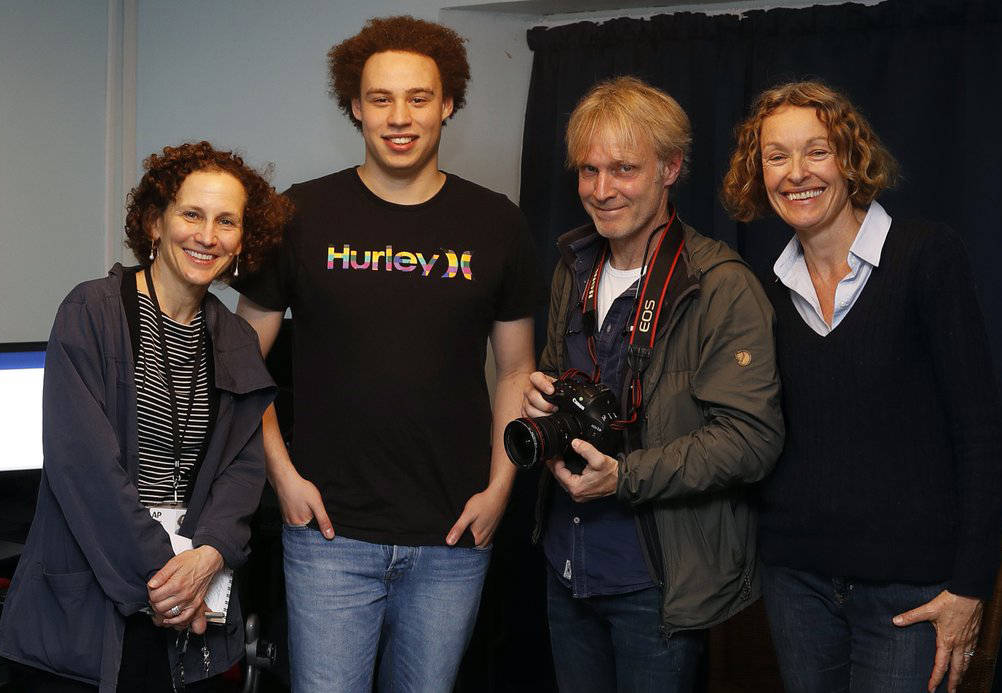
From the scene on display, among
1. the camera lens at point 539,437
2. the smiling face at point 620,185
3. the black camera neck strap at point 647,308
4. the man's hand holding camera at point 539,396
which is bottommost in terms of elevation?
the camera lens at point 539,437

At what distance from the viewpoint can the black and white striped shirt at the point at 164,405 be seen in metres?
1.62

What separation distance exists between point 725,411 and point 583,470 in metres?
0.26

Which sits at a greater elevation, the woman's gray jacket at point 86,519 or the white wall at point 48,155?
the white wall at point 48,155

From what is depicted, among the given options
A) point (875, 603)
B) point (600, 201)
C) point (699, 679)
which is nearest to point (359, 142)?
point (600, 201)

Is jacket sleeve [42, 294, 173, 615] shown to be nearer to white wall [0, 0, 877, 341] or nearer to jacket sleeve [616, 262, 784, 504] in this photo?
jacket sleeve [616, 262, 784, 504]

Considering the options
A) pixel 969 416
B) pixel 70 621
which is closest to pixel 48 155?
pixel 70 621

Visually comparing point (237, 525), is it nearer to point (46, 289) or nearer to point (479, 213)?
point (479, 213)

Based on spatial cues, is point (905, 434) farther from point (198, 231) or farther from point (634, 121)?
point (198, 231)

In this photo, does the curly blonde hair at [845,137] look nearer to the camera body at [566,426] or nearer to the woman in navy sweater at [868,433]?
the woman in navy sweater at [868,433]

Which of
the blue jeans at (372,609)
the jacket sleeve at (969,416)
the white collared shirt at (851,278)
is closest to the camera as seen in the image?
the jacket sleeve at (969,416)

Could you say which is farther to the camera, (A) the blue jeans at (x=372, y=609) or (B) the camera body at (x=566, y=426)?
(A) the blue jeans at (x=372, y=609)

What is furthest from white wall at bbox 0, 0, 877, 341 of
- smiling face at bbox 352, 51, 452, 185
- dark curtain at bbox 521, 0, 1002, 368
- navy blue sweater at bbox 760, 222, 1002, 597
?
navy blue sweater at bbox 760, 222, 1002, 597

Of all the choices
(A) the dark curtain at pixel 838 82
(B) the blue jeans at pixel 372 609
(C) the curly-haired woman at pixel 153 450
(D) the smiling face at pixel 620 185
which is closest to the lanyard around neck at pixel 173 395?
(C) the curly-haired woman at pixel 153 450

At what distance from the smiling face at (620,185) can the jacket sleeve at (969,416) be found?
492mm
